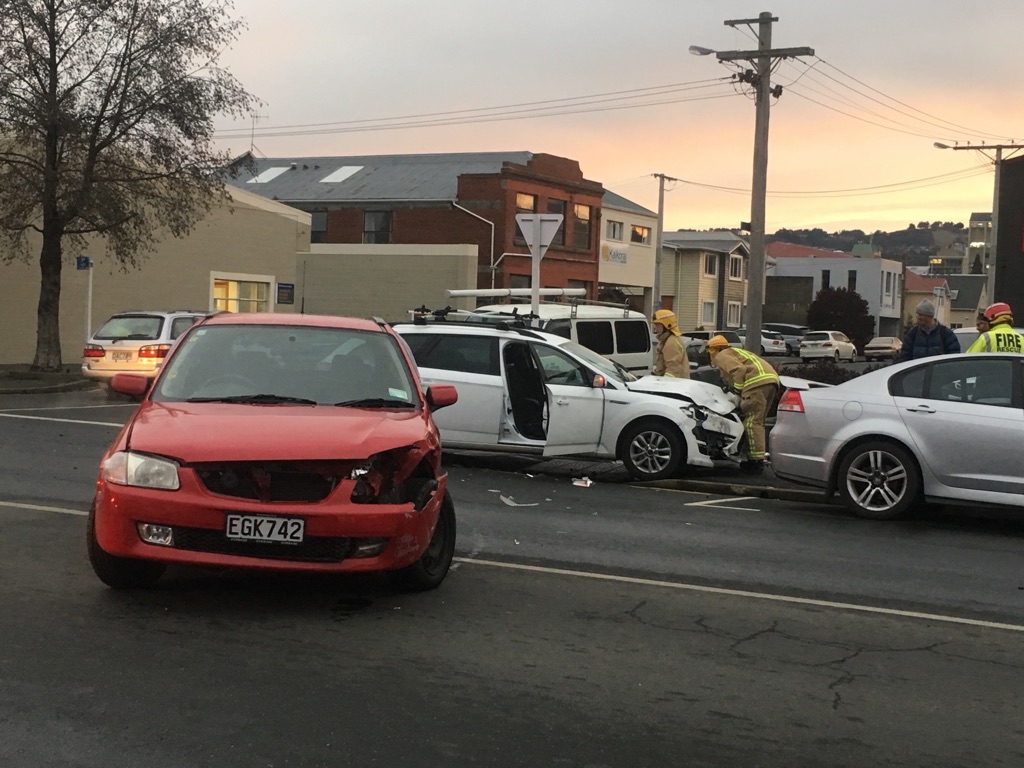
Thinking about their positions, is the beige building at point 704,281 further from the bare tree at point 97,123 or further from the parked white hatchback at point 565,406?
the parked white hatchback at point 565,406

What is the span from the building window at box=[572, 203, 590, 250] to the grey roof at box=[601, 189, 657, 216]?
2163mm

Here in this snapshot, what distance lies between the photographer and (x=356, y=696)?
16.7 ft

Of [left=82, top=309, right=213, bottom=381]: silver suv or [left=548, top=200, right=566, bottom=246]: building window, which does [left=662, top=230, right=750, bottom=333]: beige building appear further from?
[left=82, top=309, right=213, bottom=381]: silver suv

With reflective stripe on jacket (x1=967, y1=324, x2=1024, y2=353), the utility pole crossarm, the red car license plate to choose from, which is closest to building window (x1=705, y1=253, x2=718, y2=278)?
the utility pole crossarm

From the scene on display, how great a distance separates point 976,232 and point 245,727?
192 meters

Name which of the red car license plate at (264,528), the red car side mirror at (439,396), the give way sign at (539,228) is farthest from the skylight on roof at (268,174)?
the red car license plate at (264,528)

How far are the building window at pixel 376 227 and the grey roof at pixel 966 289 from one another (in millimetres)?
72430

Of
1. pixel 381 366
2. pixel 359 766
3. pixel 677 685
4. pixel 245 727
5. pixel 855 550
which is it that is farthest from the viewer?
pixel 855 550

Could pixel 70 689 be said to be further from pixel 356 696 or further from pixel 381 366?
pixel 381 366

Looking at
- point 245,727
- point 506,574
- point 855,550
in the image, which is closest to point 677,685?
point 245,727

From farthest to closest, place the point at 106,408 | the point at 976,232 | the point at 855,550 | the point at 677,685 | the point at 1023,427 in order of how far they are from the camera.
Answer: the point at 976,232 < the point at 106,408 < the point at 1023,427 < the point at 855,550 < the point at 677,685

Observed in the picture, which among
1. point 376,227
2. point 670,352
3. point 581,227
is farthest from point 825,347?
point 670,352

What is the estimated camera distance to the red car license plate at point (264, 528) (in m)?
6.12

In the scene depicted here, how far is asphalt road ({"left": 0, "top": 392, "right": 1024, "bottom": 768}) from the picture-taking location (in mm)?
4609
